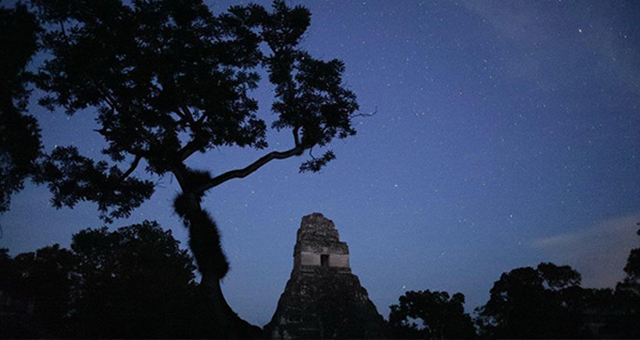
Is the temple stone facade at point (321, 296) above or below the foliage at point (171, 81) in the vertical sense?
below

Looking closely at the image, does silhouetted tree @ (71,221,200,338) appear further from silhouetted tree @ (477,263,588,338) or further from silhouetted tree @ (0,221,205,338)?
silhouetted tree @ (477,263,588,338)

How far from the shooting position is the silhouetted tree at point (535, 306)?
2255 centimetres

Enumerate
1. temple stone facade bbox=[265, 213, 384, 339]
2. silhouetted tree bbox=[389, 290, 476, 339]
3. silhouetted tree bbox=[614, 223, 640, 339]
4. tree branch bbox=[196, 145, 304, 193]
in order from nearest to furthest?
1. tree branch bbox=[196, 145, 304, 193]
2. temple stone facade bbox=[265, 213, 384, 339]
3. silhouetted tree bbox=[614, 223, 640, 339]
4. silhouetted tree bbox=[389, 290, 476, 339]

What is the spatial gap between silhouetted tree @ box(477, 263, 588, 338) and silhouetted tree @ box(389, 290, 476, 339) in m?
3.33

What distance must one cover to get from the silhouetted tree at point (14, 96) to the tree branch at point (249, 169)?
17.2ft

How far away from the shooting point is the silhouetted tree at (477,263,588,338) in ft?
74.0

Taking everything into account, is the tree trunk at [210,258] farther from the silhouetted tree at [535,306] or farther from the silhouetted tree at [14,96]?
the silhouetted tree at [535,306]

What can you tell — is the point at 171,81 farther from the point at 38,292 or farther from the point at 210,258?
the point at 38,292

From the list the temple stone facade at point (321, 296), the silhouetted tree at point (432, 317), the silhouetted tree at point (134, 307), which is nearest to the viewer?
the silhouetted tree at point (134, 307)

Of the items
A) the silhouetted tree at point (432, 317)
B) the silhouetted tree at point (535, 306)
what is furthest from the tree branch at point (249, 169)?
the silhouetted tree at point (432, 317)

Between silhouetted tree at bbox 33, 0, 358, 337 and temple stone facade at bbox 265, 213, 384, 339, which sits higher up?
silhouetted tree at bbox 33, 0, 358, 337

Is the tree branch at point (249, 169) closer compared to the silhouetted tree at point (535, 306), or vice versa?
the tree branch at point (249, 169)

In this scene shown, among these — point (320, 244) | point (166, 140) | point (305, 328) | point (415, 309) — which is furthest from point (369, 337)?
point (415, 309)

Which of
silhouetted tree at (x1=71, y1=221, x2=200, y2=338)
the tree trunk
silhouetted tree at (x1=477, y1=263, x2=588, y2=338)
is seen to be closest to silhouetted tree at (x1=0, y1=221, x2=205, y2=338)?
silhouetted tree at (x1=71, y1=221, x2=200, y2=338)
